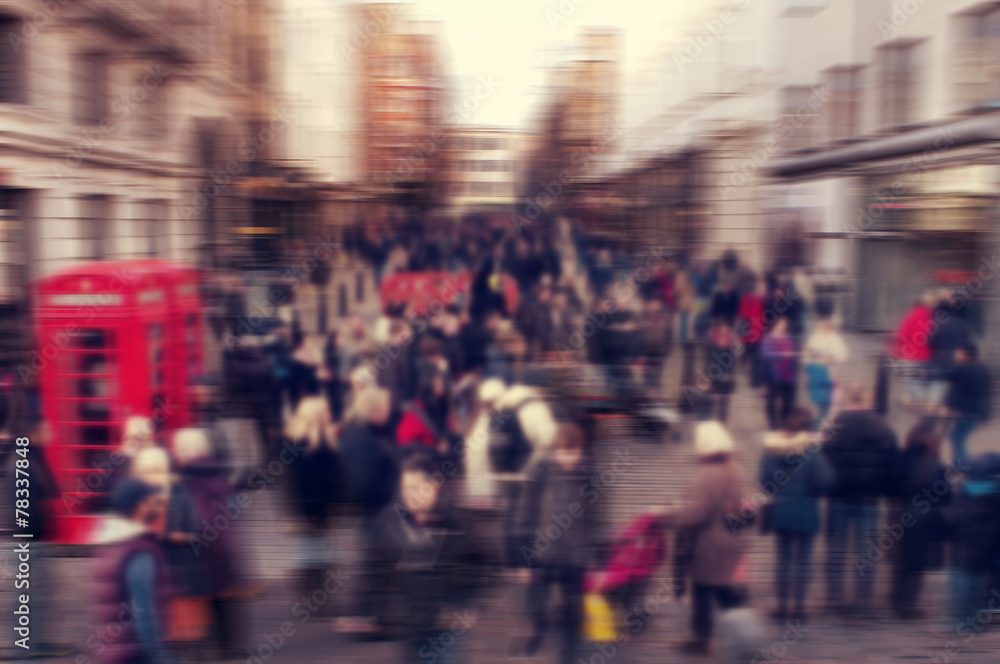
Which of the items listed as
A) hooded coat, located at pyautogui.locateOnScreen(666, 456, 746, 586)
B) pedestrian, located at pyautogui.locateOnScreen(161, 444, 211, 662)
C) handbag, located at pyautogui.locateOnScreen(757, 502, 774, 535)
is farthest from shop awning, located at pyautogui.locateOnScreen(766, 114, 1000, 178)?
pedestrian, located at pyautogui.locateOnScreen(161, 444, 211, 662)

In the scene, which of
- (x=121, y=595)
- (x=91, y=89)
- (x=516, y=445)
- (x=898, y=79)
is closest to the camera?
(x=121, y=595)

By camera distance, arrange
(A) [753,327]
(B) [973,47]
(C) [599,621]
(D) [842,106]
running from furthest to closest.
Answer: (B) [973,47]
(A) [753,327]
(D) [842,106]
(C) [599,621]

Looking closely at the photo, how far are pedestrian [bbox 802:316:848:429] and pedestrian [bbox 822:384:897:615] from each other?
836 mm

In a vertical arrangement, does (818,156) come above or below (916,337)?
above

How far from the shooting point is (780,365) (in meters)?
7.59

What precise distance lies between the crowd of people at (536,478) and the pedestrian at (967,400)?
1 centimetres

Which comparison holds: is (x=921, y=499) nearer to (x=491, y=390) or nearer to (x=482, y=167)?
(x=491, y=390)

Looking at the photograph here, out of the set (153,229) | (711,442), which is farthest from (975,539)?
(153,229)

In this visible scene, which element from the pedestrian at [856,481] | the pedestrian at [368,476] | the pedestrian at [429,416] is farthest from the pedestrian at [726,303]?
the pedestrian at [368,476]

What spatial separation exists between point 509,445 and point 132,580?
206 centimetres

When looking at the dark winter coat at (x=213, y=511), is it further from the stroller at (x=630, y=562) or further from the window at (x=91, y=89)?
the window at (x=91, y=89)

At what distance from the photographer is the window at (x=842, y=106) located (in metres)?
6.24

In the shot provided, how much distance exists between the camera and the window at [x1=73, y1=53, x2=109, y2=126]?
831 cm

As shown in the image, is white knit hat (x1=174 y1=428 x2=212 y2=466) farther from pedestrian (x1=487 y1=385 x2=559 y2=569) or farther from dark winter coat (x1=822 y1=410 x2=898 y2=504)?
dark winter coat (x1=822 y1=410 x2=898 y2=504)
